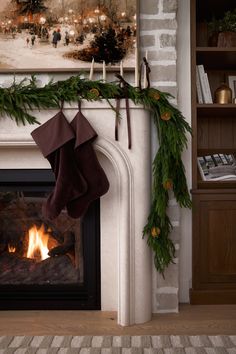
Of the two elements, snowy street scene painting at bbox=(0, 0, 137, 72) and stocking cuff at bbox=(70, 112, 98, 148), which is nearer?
stocking cuff at bbox=(70, 112, 98, 148)

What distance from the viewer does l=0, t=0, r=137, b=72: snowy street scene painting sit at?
7.40 feet

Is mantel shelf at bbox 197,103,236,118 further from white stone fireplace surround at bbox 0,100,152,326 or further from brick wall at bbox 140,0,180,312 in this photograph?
white stone fireplace surround at bbox 0,100,152,326

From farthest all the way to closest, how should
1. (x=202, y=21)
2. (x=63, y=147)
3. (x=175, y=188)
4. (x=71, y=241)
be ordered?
(x=202, y=21) → (x=71, y=241) → (x=175, y=188) → (x=63, y=147)

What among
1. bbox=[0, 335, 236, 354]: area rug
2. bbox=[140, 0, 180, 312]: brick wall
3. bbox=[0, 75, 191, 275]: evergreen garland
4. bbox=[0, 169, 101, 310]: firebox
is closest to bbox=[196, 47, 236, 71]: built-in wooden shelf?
bbox=[140, 0, 180, 312]: brick wall

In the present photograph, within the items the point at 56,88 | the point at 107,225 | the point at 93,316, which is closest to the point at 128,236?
the point at 107,225

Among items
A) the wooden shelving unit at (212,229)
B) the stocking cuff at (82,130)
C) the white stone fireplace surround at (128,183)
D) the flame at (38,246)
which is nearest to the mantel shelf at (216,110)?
the wooden shelving unit at (212,229)

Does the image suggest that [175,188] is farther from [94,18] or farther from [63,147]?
[94,18]

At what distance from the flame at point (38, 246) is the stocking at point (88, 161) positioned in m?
0.47

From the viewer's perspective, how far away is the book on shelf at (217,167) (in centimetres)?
242

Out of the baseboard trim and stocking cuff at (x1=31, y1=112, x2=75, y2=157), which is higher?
stocking cuff at (x1=31, y1=112, x2=75, y2=157)

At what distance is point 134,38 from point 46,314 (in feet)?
5.50

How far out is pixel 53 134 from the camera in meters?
1.99

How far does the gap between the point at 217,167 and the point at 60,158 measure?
103 centimetres

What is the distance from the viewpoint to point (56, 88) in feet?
6.77
